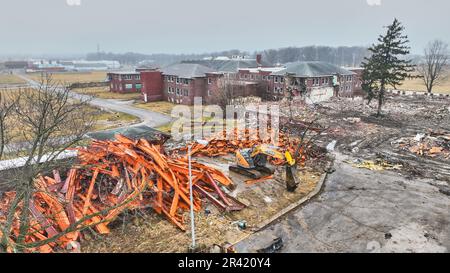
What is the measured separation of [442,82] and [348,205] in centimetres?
7037

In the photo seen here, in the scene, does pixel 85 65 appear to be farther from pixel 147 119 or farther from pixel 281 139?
pixel 281 139

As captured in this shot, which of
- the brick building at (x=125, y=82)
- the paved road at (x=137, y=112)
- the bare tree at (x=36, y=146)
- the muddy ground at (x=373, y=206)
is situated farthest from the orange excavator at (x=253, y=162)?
the brick building at (x=125, y=82)

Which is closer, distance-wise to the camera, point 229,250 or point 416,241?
point 229,250

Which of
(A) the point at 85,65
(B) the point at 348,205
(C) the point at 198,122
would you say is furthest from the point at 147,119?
(A) the point at 85,65

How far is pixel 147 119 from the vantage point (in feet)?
114

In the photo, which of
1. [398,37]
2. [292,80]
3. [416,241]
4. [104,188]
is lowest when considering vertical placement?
[416,241]

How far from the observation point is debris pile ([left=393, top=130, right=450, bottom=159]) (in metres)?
Answer: 20.3

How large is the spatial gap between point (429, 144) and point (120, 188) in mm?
20857

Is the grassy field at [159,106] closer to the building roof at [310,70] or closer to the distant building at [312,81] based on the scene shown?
the distant building at [312,81]

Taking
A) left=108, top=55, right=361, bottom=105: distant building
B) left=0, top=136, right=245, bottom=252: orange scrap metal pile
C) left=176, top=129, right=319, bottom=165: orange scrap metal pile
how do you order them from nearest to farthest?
left=0, top=136, right=245, bottom=252: orange scrap metal pile
left=176, top=129, right=319, bottom=165: orange scrap metal pile
left=108, top=55, right=361, bottom=105: distant building

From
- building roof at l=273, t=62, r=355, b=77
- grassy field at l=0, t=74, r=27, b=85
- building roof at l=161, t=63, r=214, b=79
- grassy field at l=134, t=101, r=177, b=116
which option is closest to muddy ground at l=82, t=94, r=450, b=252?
grassy field at l=134, t=101, r=177, b=116

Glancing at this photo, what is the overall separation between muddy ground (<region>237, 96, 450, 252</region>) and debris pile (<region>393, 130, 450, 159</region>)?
0.17m

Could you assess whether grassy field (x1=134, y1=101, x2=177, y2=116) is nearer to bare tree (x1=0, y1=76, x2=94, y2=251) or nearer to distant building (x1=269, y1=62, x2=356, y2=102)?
distant building (x1=269, y1=62, x2=356, y2=102)

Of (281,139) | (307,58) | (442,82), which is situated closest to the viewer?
(281,139)
